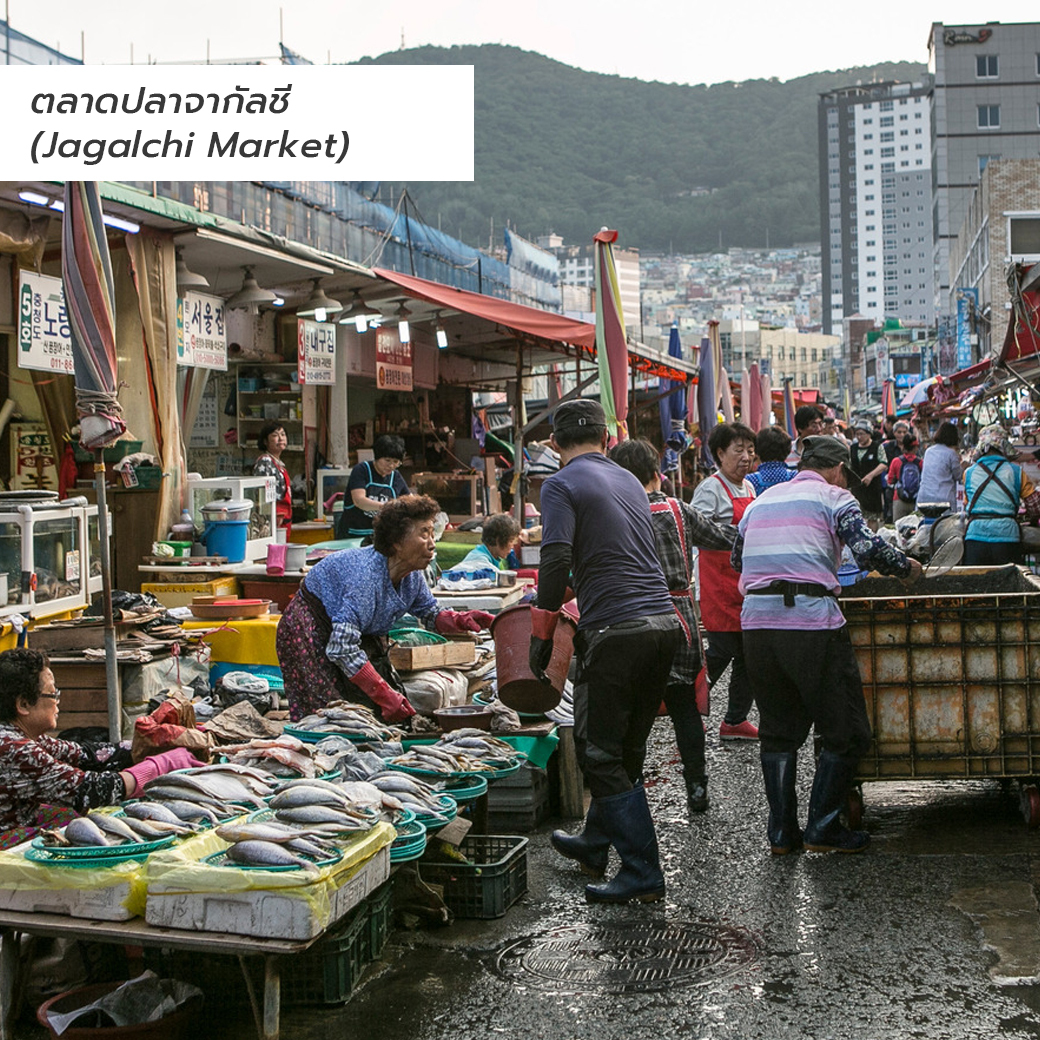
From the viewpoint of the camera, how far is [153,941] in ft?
12.0

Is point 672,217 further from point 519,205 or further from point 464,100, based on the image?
point 464,100

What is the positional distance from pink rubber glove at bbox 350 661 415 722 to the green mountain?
4915 inches

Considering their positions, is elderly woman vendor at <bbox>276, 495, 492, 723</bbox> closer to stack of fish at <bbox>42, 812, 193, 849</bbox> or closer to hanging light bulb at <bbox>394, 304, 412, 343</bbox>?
stack of fish at <bbox>42, 812, 193, 849</bbox>

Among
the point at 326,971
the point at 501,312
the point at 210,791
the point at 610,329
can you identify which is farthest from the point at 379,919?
the point at 501,312

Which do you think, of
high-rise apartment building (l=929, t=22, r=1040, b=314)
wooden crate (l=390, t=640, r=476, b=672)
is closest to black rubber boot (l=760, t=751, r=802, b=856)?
wooden crate (l=390, t=640, r=476, b=672)

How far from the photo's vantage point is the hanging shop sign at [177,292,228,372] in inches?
423

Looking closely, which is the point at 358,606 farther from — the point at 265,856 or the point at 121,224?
the point at 121,224

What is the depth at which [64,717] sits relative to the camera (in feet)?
23.1

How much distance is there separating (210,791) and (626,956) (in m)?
1.66

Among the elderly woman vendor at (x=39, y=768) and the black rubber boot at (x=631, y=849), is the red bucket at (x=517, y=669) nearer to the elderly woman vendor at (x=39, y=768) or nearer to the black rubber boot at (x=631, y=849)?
the black rubber boot at (x=631, y=849)

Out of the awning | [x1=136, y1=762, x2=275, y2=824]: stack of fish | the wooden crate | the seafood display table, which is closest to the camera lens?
the seafood display table

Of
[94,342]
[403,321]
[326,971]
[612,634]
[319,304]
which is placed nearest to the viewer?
[326,971]

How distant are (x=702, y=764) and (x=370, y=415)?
41.5ft

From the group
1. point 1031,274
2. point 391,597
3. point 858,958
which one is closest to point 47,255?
point 391,597
